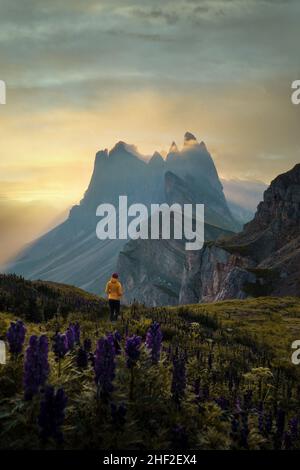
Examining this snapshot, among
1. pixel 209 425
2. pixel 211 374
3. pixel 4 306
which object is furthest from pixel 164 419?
pixel 4 306

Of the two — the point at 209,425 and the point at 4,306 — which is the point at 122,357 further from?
the point at 4,306

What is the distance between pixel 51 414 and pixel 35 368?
1141 millimetres

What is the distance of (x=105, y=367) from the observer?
9141 mm

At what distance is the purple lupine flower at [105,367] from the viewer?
9141 millimetres

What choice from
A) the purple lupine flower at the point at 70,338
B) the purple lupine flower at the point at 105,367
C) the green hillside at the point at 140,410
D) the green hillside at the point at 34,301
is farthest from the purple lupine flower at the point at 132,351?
the green hillside at the point at 34,301

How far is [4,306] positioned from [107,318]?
5072mm

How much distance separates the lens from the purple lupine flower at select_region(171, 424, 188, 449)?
904cm

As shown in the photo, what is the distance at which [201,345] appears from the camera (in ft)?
68.1

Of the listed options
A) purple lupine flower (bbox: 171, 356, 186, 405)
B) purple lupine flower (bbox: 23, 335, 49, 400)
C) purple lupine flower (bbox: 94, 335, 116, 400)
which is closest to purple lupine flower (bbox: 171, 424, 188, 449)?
purple lupine flower (bbox: 171, 356, 186, 405)

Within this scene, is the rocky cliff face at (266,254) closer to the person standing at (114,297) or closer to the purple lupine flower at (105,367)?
the person standing at (114,297)

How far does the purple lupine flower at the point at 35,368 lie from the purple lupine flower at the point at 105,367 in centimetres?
99

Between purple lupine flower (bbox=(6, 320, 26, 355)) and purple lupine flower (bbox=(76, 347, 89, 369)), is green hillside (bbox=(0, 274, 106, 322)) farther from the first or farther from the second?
purple lupine flower (bbox=(6, 320, 26, 355))

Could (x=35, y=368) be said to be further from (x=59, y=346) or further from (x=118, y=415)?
(x=59, y=346)
